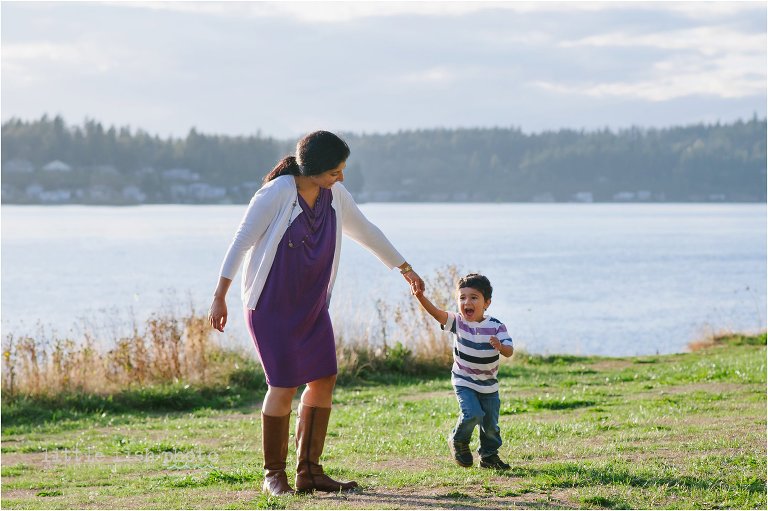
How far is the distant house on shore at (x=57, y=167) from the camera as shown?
106 metres

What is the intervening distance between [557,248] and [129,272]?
28.3 m

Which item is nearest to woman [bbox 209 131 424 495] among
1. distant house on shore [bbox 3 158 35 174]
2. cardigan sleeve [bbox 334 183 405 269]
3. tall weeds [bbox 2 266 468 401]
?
cardigan sleeve [bbox 334 183 405 269]

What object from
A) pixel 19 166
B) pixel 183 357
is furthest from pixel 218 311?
pixel 19 166

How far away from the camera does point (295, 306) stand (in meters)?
6.02

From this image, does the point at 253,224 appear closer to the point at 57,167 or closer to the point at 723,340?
the point at 723,340

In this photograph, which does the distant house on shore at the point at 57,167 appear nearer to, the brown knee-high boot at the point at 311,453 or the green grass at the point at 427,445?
the green grass at the point at 427,445

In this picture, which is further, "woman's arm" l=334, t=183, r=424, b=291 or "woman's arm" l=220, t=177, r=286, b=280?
"woman's arm" l=334, t=183, r=424, b=291

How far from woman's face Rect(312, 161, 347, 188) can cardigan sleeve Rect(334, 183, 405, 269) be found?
0.25 m

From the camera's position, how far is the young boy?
667cm

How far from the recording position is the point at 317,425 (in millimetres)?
6273

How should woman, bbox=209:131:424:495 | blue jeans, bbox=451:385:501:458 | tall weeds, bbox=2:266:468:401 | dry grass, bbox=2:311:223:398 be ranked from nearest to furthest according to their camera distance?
1. woman, bbox=209:131:424:495
2. blue jeans, bbox=451:385:501:458
3. dry grass, bbox=2:311:223:398
4. tall weeds, bbox=2:266:468:401

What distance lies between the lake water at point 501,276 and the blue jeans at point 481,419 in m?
9.71

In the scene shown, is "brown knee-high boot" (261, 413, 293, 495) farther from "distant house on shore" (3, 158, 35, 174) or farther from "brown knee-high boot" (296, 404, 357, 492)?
"distant house on shore" (3, 158, 35, 174)

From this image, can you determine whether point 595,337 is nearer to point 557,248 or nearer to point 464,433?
point 464,433
